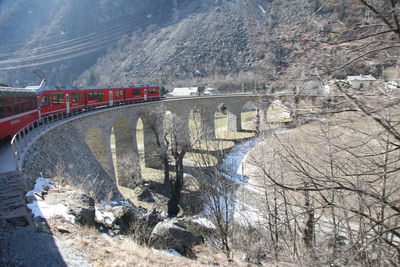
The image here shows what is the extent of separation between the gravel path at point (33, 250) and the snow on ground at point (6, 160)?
2.79 metres

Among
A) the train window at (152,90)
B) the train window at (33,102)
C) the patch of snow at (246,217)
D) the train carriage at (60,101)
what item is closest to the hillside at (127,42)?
A: the train window at (152,90)

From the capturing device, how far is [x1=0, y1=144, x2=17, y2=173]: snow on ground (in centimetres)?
688

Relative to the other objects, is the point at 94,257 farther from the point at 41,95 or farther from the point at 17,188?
the point at 41,95

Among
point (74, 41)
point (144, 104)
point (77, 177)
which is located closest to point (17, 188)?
point (77, 177)

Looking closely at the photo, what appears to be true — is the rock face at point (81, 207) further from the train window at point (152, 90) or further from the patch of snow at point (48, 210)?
the train window at point (152, 90)

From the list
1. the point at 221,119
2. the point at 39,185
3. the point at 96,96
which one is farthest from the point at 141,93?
the point at 221,119

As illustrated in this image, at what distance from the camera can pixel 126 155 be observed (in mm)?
20844

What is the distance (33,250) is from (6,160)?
467 centimetres

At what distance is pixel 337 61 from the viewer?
3.16 m

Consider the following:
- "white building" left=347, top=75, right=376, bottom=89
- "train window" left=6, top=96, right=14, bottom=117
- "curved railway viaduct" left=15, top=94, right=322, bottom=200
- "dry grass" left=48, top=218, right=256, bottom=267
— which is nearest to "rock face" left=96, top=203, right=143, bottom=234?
"dry grass" left=48, top=218, right=256, bottom=267

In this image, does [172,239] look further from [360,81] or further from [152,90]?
[152,90]

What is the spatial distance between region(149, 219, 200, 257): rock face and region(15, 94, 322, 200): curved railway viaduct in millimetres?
3196

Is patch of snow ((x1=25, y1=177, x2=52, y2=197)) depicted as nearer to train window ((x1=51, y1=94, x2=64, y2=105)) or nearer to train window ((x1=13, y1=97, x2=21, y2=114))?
train window ((x1=13, y1=97, x2=21, y2=114))

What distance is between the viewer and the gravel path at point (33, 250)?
156 inches
